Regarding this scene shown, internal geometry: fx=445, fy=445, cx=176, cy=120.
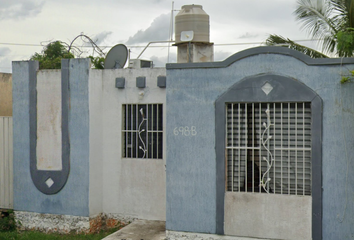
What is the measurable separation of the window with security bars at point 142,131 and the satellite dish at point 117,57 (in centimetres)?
117

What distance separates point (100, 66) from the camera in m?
15.1

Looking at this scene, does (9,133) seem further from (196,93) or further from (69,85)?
(196,93)

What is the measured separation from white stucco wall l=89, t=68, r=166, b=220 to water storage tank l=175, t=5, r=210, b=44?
152 cm

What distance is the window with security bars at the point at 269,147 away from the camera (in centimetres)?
761

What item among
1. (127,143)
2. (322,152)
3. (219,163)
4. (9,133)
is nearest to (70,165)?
(127,143)

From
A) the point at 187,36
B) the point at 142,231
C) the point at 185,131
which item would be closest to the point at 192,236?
the point at 142,231

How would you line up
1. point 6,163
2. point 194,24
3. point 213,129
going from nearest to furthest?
point 213,129 → point 194,24 → point 6,163

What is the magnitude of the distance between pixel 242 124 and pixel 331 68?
177cm

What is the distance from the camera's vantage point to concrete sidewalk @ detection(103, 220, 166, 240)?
29.0 ft

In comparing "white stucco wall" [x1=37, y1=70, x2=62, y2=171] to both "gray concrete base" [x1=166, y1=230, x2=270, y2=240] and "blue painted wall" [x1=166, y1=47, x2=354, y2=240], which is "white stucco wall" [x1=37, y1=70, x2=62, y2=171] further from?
"gray concrete base" [x1=166, y1=230, x2=270, y2=240]

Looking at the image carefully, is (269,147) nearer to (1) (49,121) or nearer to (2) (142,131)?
(2) (142,131)

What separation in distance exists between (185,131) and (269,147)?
1564mm

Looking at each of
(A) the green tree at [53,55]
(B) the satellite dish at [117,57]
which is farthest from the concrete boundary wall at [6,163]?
(A) the green tree at [53,55]

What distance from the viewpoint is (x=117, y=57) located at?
10883 mm
